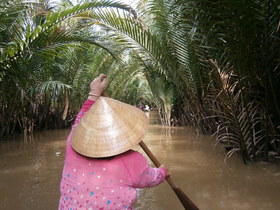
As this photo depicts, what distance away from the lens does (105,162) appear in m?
1.26

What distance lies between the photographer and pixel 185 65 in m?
5.51

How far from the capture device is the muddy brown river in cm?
243

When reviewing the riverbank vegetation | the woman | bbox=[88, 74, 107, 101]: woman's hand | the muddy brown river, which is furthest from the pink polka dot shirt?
the riverbank vegetation

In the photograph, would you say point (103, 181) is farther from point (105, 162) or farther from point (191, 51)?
point (191, 51)

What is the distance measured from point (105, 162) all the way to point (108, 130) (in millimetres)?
147

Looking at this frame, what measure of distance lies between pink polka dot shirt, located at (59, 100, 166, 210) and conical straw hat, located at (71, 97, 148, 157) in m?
0.05

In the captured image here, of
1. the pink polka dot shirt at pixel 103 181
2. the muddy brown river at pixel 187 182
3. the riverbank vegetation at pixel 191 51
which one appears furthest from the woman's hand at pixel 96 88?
the riverbank vegetation at pixel 191 51

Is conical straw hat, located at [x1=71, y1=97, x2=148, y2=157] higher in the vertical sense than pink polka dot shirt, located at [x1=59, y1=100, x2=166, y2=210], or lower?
higher

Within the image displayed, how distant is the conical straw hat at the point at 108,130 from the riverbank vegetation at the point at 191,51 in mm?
1633

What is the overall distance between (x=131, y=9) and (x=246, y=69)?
2.61m

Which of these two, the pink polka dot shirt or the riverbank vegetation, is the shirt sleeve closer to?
the pink polka dot shirt

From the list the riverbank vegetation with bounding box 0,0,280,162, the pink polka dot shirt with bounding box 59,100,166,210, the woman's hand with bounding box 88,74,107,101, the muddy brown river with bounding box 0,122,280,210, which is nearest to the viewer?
the pink polka dot shirt with bounding box 59,100,166,210

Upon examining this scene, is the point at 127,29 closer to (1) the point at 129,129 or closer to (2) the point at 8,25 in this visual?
(2) the point at 8,25

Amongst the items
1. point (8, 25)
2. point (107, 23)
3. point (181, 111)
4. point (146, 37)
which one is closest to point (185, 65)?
point (146, 37)
